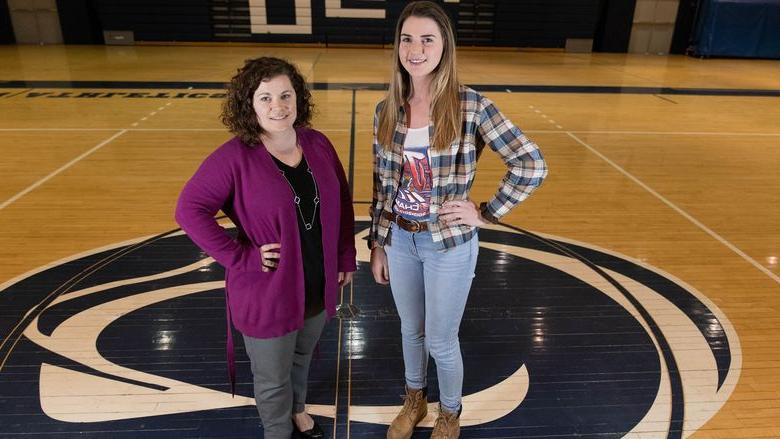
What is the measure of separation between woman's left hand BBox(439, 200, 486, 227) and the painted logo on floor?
1004 millimetres

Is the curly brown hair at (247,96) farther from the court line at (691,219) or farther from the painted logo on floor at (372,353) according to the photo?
the court line at (691,219)

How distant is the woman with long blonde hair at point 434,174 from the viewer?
162cm

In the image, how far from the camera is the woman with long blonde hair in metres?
1.62

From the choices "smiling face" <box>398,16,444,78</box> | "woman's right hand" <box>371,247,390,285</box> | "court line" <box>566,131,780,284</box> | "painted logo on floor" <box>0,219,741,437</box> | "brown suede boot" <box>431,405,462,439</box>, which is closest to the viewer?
"smiling face" <box>398,16,444,78</box>

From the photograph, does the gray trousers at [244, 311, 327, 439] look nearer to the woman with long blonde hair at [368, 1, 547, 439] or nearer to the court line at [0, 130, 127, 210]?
the woman with long blonde hair at [368, 1, 547, 439]

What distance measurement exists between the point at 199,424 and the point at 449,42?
5.99 feet

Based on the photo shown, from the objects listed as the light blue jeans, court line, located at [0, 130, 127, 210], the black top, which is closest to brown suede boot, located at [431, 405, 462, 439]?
the light blue jeans

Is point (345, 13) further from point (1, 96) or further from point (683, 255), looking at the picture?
point (683, 255)

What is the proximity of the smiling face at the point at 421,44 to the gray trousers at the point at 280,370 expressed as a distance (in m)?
0.93

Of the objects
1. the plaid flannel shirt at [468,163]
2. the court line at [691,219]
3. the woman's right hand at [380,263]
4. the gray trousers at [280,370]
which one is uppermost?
the plaid flannel shirt at [468,163]

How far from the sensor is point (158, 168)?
5.61 meters

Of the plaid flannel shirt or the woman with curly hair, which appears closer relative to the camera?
the woman with curly hair

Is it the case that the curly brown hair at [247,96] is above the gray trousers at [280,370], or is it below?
above

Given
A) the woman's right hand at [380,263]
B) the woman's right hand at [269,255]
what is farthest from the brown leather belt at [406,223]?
the woman's right hand at [269,255]
